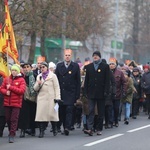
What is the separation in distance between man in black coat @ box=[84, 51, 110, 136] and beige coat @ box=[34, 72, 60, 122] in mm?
799

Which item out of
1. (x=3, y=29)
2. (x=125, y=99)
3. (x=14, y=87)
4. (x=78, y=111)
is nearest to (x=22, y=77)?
(x=14, y=87)

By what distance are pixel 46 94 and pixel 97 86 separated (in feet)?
3.98

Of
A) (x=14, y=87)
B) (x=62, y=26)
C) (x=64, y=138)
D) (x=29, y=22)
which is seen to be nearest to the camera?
(x=14, y=87)

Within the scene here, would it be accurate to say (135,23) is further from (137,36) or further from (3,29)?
(3,29)

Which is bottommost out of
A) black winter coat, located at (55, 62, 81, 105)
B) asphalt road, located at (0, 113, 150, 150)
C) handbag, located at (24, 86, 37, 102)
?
asphalt road, located at (0, 113, 150, 150)

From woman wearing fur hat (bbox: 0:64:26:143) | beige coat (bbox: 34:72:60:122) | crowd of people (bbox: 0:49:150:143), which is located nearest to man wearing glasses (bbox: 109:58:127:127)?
crowd of people (bbox: 0:49:150:143)

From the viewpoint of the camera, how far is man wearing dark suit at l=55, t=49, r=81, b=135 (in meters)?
17.9

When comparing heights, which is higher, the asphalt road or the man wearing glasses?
the man wearing glasses

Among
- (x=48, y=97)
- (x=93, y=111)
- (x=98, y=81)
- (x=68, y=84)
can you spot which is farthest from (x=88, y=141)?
(x=68, y=84)

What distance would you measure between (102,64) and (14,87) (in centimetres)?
254

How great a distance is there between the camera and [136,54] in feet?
244

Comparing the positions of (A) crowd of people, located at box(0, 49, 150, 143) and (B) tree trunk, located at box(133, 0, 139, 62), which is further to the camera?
(B) tree trunk, located at box(133, 0, 139, 62)

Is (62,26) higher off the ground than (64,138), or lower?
higher

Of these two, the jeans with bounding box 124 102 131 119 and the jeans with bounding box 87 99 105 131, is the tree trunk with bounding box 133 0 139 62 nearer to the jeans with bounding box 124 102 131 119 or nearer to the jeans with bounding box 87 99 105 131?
the jeans with bounding box 124 102 131 119
